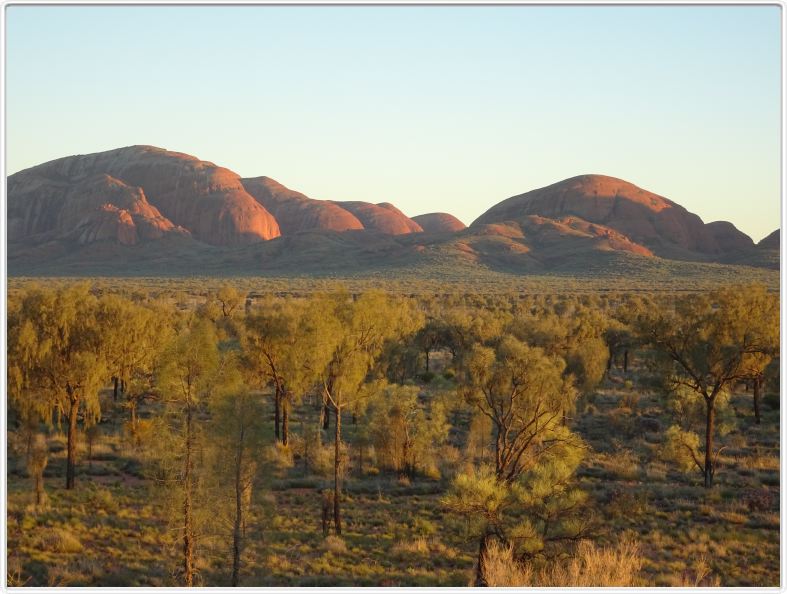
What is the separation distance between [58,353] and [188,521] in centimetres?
954

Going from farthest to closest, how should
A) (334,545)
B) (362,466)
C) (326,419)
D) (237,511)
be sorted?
(326,419)
(362,466)
(334,545)
(237,511)

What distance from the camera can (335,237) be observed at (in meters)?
161

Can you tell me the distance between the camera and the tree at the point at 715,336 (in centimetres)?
2245

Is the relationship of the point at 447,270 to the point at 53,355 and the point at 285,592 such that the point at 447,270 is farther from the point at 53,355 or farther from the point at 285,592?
the point at 285,592

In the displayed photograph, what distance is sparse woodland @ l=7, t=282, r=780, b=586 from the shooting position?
1546 cm

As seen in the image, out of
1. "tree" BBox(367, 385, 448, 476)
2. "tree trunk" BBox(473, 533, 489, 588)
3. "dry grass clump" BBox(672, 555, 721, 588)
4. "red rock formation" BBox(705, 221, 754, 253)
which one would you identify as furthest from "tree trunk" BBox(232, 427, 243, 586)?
"red rock formation" BBox(705, 221, 754, 253)

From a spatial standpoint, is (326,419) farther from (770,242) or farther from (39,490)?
(770,242)

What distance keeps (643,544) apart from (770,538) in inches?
138

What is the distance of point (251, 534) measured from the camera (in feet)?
60.4

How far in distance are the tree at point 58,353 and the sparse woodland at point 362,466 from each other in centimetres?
7

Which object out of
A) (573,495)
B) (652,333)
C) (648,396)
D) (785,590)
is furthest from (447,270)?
(785,590)

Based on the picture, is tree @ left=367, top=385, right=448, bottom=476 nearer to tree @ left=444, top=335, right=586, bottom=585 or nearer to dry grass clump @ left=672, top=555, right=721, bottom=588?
tree @ left=444, top=335, right=586, bottom=585

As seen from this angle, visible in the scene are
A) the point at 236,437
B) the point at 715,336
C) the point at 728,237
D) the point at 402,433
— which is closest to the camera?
the point at 236,437

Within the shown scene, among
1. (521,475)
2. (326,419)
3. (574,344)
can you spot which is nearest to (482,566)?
(521,475)
